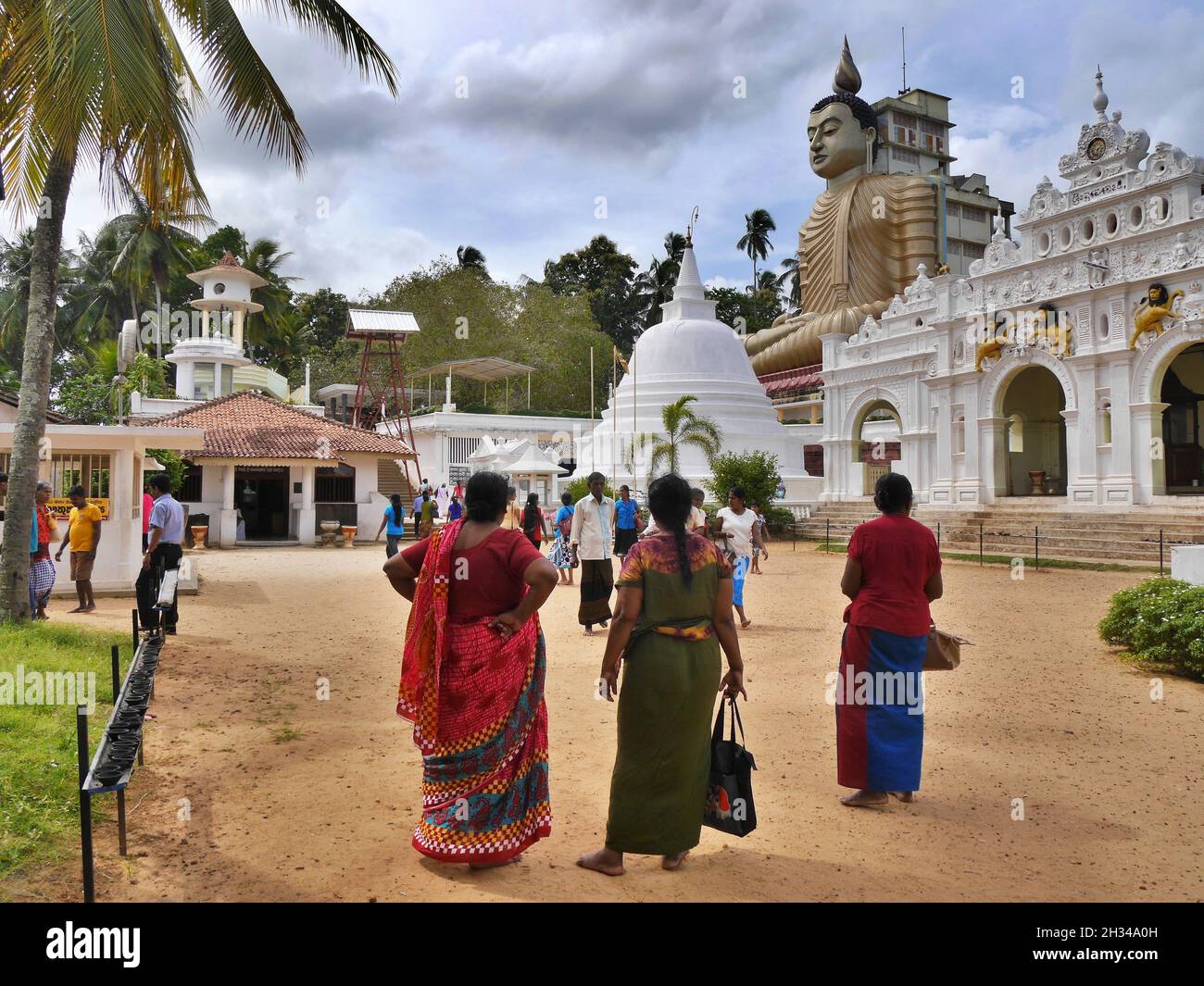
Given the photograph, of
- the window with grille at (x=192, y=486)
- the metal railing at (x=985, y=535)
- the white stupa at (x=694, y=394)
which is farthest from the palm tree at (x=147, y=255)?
the metal railing at (x=985, y=535)

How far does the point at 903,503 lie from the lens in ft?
15.3

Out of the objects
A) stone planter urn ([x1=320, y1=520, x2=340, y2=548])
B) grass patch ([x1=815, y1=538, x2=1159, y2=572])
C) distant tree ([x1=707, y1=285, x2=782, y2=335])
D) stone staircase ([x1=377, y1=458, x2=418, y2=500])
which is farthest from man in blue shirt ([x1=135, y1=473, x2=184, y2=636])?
distant tree ([x1=707, y1=285, x2=782, y2=335])

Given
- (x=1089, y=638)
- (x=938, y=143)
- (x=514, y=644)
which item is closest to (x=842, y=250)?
(x=938, y=143)

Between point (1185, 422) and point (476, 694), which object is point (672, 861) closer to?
point (476, 694)

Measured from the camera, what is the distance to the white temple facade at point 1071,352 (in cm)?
1877

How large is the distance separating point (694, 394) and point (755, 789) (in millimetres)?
25682

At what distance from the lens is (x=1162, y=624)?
25.6 ft

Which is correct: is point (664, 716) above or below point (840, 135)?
below

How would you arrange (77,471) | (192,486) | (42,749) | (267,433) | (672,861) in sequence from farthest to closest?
(267,433) < (192,486) < (77,471) < (42,749) < (672,861)

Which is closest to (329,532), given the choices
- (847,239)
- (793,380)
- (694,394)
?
(694,394)

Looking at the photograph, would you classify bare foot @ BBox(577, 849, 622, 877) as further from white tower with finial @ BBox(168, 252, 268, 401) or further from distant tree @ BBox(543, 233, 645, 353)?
distant tree @ BBox(543, 233, 645, 353)

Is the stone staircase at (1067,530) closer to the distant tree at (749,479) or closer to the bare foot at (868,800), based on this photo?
the distant tree at (749,479)

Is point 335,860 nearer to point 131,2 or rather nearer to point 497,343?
point 131,2

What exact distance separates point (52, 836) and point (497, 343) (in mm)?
38942
